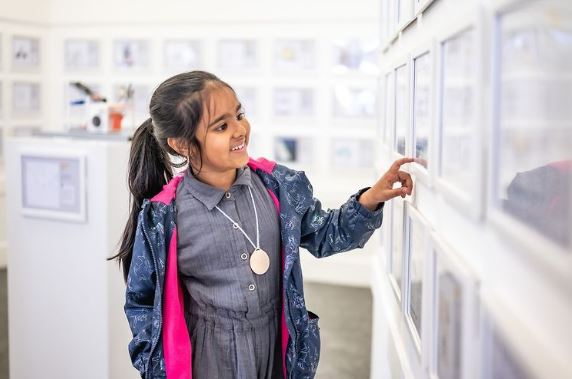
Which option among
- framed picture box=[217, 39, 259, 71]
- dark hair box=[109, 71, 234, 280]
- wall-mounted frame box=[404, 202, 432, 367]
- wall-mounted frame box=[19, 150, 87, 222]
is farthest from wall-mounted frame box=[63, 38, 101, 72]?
wall-mounted frame box=[404, 202, 432, 367]

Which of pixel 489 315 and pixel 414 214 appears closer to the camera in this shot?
pixel 489 315

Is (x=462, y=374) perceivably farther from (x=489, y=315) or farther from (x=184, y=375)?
(x=184, y=375)

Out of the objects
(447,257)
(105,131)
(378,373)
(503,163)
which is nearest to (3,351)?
(105,131)

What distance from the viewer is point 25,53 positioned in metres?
4.86

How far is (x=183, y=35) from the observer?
4.72m

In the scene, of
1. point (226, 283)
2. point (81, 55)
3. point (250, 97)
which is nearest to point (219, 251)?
point (226, 283)

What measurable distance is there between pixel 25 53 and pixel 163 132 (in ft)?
12.4

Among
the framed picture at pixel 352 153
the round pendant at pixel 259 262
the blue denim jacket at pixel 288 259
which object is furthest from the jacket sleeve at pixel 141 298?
the framed picture at pixel 352 153

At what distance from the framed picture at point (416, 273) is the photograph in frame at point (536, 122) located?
0.44 m

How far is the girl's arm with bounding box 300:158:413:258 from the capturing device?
1.43 metres

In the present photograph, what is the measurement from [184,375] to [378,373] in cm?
86

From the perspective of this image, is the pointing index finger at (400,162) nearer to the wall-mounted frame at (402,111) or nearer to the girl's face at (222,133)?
the wall-mounted frame at (402,111)

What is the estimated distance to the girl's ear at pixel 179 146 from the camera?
61.7 inches

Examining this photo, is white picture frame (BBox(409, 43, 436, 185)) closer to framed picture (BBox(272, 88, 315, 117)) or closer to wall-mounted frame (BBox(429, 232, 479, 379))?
wall-mounted frame (BBox(429, 232, 479, 379))
